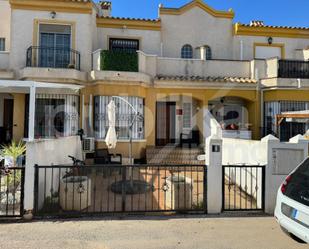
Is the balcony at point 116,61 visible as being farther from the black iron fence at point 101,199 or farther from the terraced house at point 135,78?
the black iron fence at point 101,199

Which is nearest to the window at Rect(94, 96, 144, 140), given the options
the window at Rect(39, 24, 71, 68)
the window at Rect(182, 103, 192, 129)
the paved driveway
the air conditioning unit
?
the air conditioning unit

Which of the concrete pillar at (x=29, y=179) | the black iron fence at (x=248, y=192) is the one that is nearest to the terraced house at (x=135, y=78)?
the black iron fence at (x=248, y=192)

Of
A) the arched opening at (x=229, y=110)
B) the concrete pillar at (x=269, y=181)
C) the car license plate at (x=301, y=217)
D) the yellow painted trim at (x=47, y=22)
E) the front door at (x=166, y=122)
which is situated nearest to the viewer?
the car license plate at (x=301, y=217)

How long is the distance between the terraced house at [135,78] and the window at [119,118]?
5 cm

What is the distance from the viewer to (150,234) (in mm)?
5574

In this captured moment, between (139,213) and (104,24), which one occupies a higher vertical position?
(104,24)

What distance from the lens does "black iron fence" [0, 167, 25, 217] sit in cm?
654

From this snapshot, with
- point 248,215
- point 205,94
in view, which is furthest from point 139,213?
point 205,94

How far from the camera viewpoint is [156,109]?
1725cm

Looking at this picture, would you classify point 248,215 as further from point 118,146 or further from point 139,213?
point 118,146

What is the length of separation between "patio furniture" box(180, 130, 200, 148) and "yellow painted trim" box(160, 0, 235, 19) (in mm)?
8103

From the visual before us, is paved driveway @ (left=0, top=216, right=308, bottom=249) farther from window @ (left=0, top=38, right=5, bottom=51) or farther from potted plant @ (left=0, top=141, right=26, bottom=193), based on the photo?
window @ (left=0, top=38, right=5, bottom=51)

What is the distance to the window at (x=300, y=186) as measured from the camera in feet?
14.6

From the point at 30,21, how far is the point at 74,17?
2465 millimetres
